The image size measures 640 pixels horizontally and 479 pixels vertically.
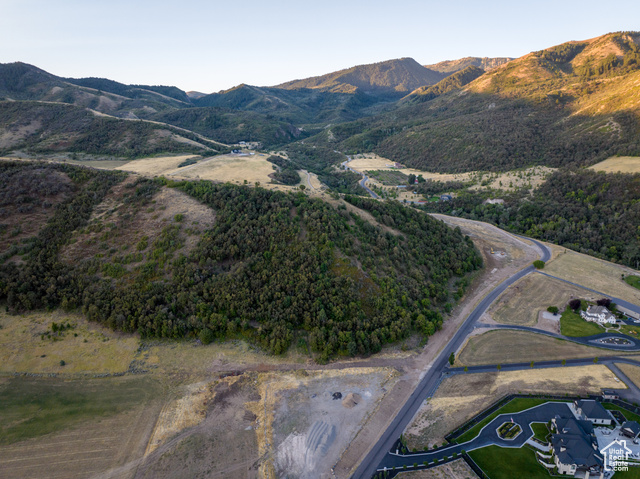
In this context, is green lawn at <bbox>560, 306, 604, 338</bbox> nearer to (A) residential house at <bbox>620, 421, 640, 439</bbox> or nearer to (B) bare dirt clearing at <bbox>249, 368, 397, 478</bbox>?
(A) residential house at <bbox>620, 421, 640, 439</bbox>

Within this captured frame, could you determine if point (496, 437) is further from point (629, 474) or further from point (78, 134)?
point (78, 134)

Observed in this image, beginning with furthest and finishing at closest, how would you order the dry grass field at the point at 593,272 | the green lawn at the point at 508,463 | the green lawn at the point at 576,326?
the dry grass field at the point at 593,272
the green lawn at the point at 576,326
the green lawn at the point at 508,463

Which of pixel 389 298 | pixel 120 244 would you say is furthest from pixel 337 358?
pixel 120 244

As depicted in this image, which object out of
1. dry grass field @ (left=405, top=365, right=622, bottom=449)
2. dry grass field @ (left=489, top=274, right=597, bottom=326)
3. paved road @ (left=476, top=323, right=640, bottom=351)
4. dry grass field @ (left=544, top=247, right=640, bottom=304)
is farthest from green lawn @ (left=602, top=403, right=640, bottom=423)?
dry grass field @ (left=544, top=247, right=640, bottom=304)

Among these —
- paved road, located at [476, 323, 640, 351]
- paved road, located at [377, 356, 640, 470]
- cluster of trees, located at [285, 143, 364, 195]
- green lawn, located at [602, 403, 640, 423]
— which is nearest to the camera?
paved road, located at [377, 356, 640, 470]

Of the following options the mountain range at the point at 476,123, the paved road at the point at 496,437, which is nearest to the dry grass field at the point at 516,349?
the paved road at the point at 496,437

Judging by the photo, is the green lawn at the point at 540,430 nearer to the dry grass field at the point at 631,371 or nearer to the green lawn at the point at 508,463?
the green lawn at the point at 508,463
